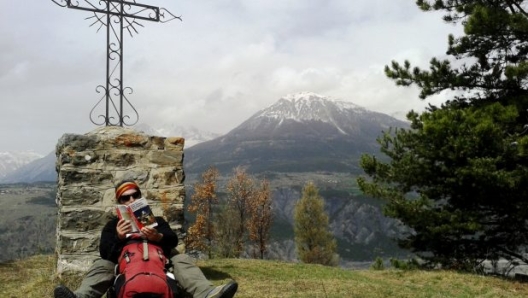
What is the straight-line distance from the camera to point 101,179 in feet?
25.8

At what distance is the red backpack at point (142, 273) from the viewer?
417 cm

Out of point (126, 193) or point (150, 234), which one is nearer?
point (150, 234)

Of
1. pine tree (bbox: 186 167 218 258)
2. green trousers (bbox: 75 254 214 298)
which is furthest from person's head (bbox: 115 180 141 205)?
pine tree (bbox: 186 167 218 258)

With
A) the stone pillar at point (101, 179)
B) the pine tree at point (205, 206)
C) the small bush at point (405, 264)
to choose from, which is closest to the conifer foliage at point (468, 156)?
the small bush at point (405, 264)

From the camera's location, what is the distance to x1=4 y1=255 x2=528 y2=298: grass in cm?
725

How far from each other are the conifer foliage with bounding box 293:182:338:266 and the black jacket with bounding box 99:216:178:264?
43.1 m

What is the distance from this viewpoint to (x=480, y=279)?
9.61 m

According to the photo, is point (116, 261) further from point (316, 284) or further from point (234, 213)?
point (234, 213)

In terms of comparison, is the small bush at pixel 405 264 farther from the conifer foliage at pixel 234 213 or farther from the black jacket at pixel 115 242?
the conifer foliage at pixel 234 213

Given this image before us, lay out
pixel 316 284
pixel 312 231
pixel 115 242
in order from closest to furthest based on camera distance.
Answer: pixel 115 242, pixel 316 284, pixel 312 231

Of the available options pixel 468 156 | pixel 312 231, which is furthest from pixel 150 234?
pixel 312 231

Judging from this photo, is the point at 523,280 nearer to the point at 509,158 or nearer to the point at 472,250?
the point at 472,250

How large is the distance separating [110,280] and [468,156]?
9.60 meters

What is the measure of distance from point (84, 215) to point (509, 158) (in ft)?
33.1
